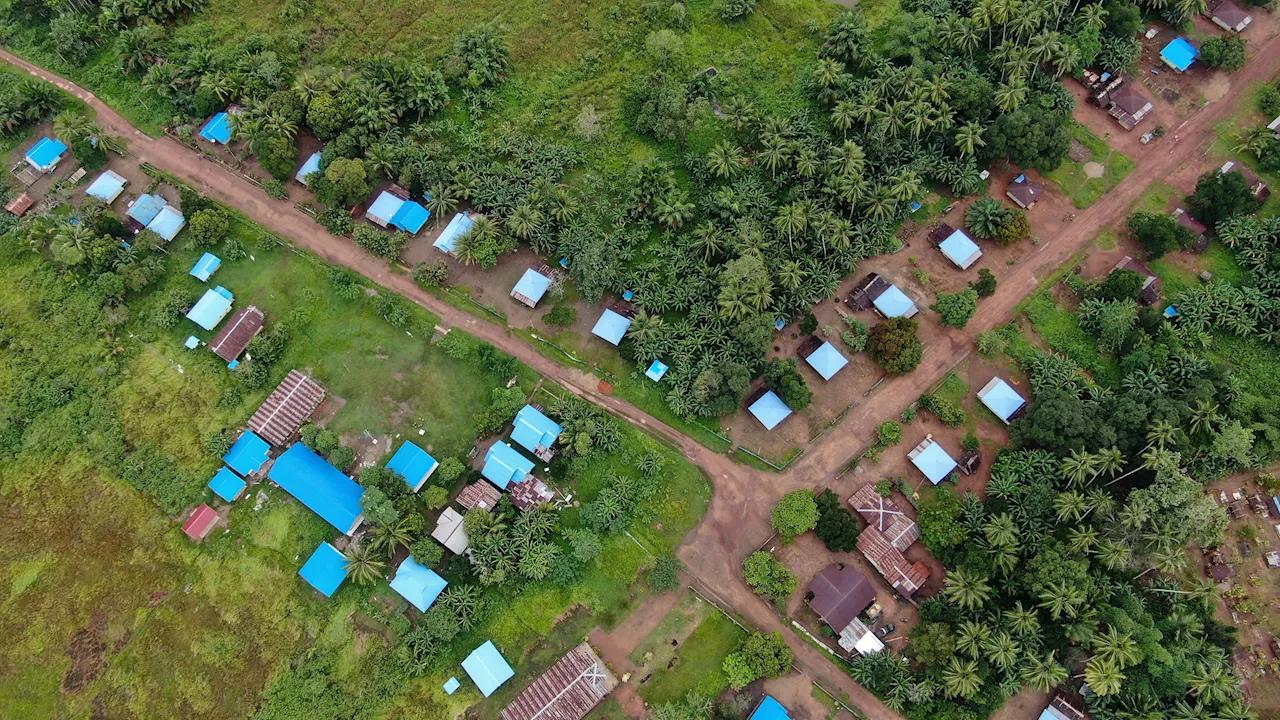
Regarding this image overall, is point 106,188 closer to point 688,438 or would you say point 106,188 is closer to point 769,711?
point 688,438

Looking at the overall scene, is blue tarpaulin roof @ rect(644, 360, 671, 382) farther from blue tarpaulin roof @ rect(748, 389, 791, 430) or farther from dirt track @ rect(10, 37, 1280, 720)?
blue tarpaulin roof @ rect(748, 389, 791, 430)

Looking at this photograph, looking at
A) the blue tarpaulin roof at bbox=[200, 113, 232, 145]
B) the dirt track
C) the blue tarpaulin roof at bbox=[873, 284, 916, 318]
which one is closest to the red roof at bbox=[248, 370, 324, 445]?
the dirt track

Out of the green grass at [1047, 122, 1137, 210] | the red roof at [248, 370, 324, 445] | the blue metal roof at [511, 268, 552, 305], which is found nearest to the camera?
the red roof at [248, 370, 324, 445]

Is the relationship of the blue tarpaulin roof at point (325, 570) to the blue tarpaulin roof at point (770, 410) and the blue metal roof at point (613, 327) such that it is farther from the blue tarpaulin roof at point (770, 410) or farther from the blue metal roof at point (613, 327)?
the blue tarpaulin roof at point (770, 410)

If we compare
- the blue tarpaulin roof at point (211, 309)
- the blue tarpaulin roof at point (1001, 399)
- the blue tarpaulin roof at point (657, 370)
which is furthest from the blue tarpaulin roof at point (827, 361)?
the blue tarpaulin roof at point (211, 309)

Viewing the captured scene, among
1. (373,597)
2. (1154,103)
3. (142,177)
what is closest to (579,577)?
(373,597)

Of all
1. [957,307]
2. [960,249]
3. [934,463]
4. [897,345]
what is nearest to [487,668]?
[934,463]
